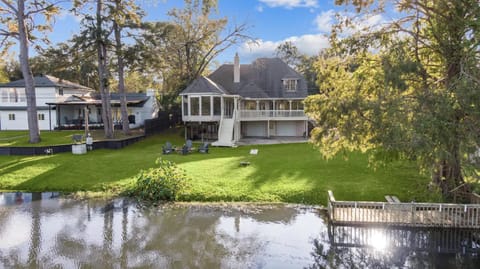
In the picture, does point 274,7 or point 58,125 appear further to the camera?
point 58,125

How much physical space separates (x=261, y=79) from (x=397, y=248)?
24.1 metres

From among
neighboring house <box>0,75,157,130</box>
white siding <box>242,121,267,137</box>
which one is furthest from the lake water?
neighboring house <box>0,75,157,130</box>

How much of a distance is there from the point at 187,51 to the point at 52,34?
1182 centimetres

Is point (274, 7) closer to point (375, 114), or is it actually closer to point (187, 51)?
point (187, 51)

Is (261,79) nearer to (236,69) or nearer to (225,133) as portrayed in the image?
(236,69)

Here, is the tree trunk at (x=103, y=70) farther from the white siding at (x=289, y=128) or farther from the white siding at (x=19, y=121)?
the white siding at (x=289, y=128)

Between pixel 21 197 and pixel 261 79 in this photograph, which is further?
pixel 261 79

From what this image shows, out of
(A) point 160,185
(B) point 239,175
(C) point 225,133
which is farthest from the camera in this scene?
(C) point 225,133

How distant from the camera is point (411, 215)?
10.4m

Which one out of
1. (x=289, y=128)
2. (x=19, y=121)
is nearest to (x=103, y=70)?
(x=19, y=121)

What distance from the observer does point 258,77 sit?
31.7 metres

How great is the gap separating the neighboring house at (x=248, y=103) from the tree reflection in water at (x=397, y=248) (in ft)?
55.0

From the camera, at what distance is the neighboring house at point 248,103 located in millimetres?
26609

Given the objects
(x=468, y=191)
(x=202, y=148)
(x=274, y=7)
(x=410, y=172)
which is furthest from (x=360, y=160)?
(x=274, y=7)
